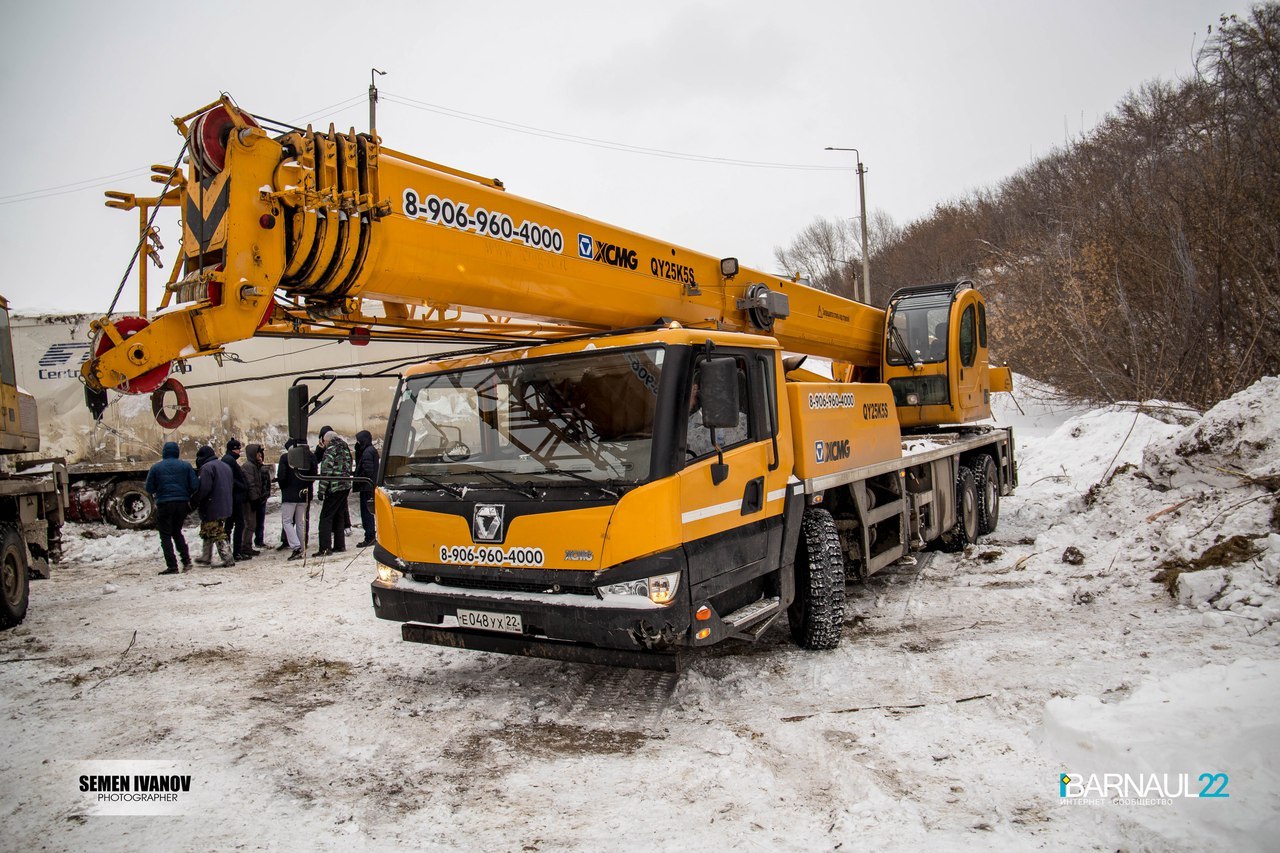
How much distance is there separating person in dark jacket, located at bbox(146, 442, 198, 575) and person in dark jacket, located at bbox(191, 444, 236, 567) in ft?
0.81

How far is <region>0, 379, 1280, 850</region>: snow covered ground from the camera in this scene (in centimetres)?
A: 336

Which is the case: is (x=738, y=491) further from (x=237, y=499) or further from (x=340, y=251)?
(x=237, y=499)

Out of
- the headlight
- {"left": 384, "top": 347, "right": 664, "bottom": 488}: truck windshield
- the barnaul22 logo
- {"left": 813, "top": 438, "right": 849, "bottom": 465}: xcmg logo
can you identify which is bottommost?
the headlight

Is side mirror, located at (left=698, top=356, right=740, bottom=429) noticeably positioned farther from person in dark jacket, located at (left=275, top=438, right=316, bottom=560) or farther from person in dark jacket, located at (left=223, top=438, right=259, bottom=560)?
person in dark jacket, located at (left=223, top=438, right=259, bottom=560)

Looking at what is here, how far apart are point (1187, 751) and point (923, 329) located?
6.73 metres

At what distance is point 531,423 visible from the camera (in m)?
4.87

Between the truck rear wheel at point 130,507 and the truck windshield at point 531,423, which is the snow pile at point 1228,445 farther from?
the truck rear wheel at point 130,507

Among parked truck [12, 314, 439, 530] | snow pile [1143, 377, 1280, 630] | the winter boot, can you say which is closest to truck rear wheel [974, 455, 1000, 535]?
snow pile [1143, 377, 1280, 630]

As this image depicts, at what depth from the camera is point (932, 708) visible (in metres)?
4.57

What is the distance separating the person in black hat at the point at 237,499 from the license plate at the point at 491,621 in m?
8.21

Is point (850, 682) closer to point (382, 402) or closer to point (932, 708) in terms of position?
point (932, 708)

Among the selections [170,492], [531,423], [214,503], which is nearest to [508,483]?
[531,423]

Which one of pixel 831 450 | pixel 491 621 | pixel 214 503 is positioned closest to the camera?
pixel 491 621

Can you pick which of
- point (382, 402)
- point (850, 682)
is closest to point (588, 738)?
point (850, 682)
